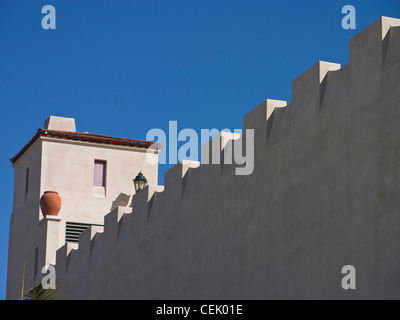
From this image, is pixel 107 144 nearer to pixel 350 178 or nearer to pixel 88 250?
pixel 88 250

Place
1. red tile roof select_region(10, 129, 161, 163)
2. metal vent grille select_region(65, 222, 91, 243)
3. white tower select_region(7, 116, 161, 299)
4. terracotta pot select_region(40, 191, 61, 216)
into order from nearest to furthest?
terracotta pot select_region(40, 191, 61, 216), metal vent grille select_region(65, 222, 91, 243), white tower select_region(7, 116, 161, 299), red tile roof select_region(10, 129, 161, 163)

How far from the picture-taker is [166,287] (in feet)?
59.8

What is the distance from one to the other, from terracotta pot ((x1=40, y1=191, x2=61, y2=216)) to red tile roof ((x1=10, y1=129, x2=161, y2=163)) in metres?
2.46

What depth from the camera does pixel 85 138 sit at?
29469mm

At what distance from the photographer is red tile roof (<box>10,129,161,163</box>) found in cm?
2894

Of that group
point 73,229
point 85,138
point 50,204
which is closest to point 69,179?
point 85,138

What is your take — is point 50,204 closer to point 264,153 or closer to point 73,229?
point 73,229

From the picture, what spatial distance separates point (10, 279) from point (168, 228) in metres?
12.4

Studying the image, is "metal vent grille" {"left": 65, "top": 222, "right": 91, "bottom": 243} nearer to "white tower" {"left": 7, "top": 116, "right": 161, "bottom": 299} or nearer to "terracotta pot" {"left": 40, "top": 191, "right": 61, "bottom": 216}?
"white tower" {"left": 7, "top": 116, "right": 161, "bottom": 299}

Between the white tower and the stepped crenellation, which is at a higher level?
the white tower

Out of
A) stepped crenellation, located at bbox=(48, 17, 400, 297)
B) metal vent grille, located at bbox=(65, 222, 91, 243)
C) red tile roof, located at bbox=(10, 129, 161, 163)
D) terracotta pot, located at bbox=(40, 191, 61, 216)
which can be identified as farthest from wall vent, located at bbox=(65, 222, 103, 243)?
stepped crenellation, located at bbox=(48, 17, 400, 297)

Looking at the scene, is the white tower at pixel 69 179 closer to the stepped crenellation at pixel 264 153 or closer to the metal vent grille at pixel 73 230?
the metal vent grille at pixel 73 230

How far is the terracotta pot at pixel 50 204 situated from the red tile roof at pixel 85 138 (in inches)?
96.9
